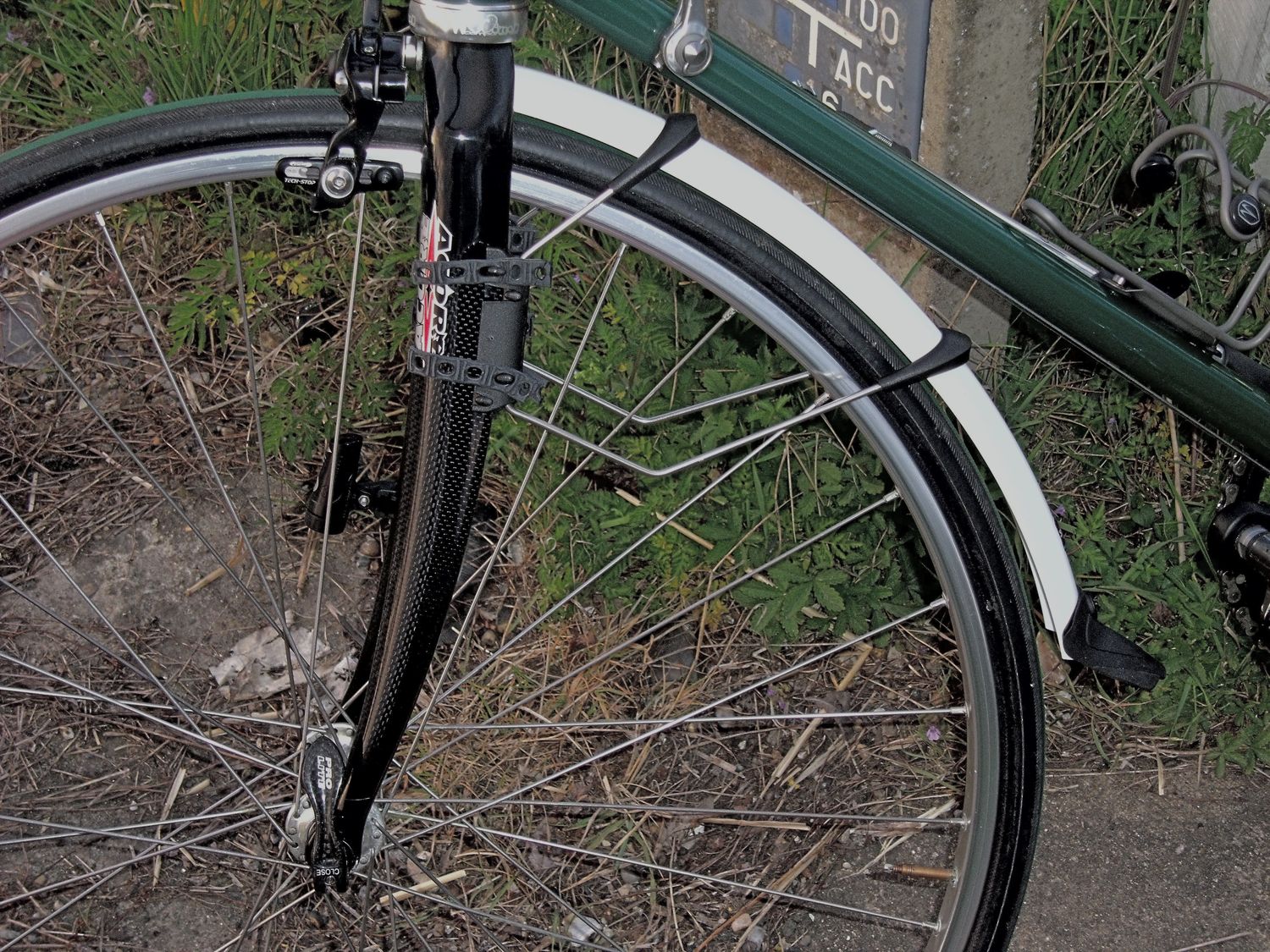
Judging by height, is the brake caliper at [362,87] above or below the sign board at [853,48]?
above

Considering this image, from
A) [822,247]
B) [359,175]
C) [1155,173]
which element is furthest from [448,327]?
[1155,173]

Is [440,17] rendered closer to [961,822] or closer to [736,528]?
[961,822]

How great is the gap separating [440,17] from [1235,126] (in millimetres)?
1467

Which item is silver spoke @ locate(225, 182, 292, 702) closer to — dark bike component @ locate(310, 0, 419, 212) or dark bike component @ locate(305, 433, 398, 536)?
dark bike component @ locate(305, 433, 398, 536)

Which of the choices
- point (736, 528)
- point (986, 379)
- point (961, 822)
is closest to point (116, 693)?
point (736, 528)

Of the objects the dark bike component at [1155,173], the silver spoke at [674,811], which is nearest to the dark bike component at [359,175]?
the silver spoke at [674,811]

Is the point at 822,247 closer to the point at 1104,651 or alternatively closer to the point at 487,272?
the point at 487,272

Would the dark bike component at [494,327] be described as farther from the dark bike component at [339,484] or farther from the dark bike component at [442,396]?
the dark bike component at [339,484]

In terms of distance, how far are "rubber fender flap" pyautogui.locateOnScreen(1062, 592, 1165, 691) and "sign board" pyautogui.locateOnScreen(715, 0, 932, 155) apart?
746mm

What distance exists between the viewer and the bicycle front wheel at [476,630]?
1828mm

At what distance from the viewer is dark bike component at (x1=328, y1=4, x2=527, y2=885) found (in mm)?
1039

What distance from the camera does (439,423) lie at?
1.17 metres

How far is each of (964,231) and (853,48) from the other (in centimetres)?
49

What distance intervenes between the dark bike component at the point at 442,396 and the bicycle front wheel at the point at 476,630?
0.29 metres
